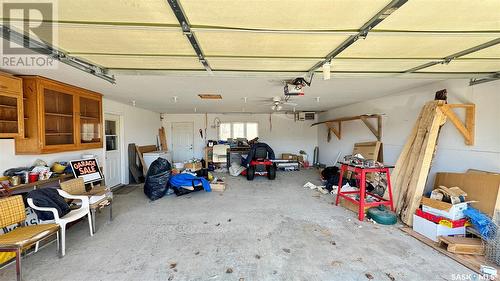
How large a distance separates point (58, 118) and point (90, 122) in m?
0.66

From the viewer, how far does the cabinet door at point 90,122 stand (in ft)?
13.2

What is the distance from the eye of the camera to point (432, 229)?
8.92 ft

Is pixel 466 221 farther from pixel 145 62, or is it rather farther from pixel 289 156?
pixel 289 156

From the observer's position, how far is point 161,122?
8.53 m

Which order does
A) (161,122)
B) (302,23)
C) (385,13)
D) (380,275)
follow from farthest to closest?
(161,122) < (380,275) < (302,23) < (385,13)

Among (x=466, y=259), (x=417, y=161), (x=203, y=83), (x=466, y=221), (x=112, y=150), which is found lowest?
(x=466, y=259)

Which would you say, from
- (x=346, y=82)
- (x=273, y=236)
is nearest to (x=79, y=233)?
(x=273, y=236)

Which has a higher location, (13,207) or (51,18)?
(51,18)

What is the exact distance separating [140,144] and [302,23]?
653 cm

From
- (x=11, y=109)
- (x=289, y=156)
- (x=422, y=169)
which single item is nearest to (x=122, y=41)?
(x=11, y=109)

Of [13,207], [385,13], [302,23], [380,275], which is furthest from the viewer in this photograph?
[13,207]

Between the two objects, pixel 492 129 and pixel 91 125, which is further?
pixel 91 125

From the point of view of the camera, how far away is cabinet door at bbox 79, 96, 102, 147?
4.01 metres

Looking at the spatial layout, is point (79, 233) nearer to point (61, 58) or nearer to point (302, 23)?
point (61, 58)
